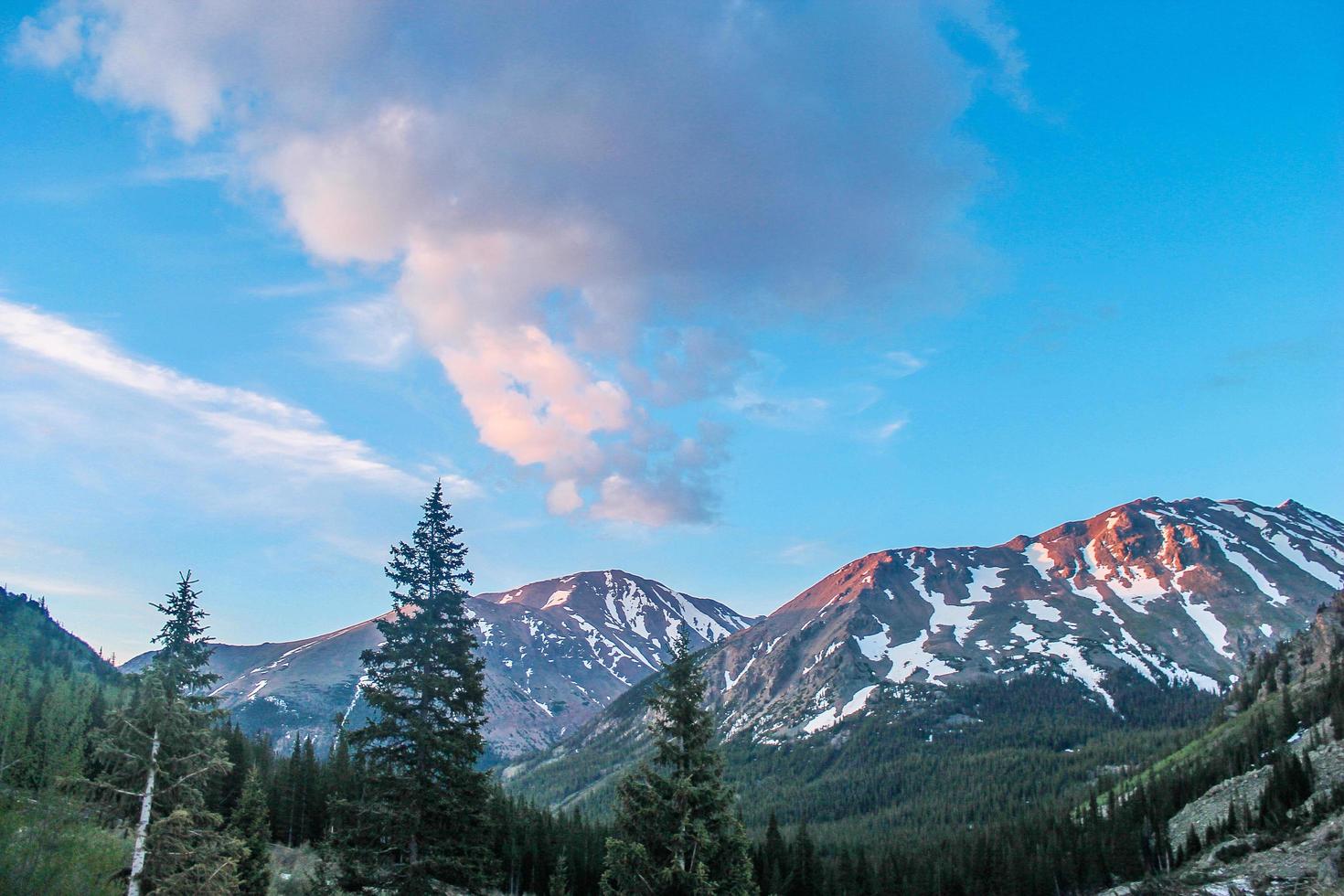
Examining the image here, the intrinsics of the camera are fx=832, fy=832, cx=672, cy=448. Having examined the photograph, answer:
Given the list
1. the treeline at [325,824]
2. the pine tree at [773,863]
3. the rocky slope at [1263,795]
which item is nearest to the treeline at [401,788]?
the treeline at [325,824]

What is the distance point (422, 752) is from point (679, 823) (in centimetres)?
831

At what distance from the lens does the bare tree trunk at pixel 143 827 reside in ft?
85.7

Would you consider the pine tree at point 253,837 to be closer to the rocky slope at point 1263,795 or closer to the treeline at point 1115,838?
the treeline at point 1115,838

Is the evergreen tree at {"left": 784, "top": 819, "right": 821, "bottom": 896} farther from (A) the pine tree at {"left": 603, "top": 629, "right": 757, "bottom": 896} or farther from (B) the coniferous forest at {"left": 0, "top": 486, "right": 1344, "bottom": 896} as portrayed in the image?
(A) the pine tree at {"left": 603, "top": 629, "right": 757, "bottom": 896}

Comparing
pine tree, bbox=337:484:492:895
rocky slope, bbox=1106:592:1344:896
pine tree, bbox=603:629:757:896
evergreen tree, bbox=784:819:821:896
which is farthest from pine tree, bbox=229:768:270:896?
rocky slope, bbox=1106:592:1344:896

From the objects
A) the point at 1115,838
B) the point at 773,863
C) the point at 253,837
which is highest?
the point at 253,837

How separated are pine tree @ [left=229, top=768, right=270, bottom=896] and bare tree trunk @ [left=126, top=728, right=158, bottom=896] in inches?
754

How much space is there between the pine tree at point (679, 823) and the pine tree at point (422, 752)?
4.81 metres

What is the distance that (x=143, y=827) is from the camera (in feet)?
87.7

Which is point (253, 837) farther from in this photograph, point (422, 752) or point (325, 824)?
point (422, 752)

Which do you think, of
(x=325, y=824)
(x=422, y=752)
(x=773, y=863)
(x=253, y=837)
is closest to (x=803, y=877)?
(x=773, y=863)

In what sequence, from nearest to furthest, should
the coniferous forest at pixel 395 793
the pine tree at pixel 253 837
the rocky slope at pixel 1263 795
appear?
the coniferous forest at pixel 395 793 → the pine tree at pixel 253 837 → the rocky slope at pixel 1263 795

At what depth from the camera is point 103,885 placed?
24.6m

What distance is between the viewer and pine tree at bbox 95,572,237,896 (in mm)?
26438
